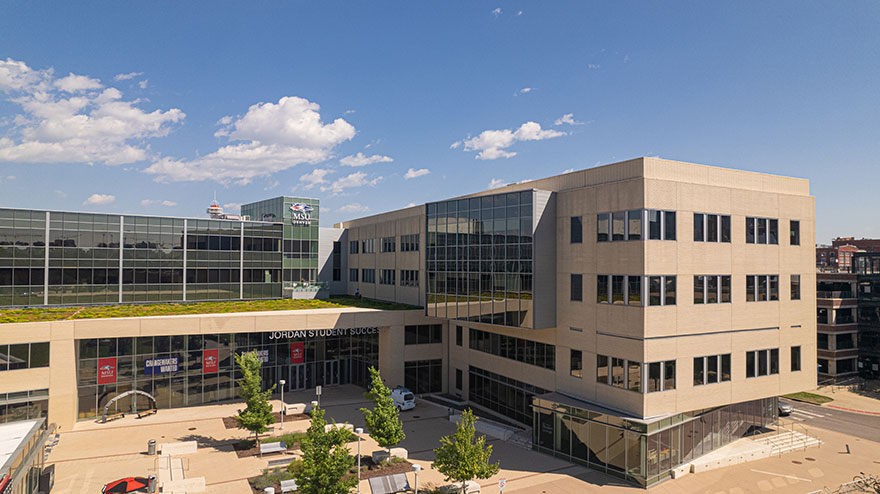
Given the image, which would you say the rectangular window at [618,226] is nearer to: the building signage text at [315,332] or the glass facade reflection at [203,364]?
the building signage text at [315,332]

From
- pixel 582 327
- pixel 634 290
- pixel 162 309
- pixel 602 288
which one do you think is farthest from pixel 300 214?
pixel 634 290

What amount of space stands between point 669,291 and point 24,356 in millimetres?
42548

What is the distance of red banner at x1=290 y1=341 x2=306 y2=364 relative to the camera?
48.9 m

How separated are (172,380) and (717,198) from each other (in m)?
43.0

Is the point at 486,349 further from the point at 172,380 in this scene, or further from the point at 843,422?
the point at 843,422

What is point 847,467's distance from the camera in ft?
106

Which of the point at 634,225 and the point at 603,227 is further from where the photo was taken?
the point at 603,227

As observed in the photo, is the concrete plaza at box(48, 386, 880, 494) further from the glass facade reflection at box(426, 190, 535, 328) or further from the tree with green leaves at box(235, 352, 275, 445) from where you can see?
the glass facade reflection at box(426, 190, 535, 328)

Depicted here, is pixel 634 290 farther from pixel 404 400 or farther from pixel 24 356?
pixel 24 356

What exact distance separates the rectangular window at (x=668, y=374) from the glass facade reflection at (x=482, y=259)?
8.46 m

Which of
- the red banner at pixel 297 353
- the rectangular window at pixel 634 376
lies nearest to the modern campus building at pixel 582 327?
the rectangular window at pixel 634 376

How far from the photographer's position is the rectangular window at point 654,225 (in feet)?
94.7

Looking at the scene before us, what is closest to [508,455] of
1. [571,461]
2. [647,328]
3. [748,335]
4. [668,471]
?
[571,461]

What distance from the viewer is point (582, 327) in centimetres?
3259
